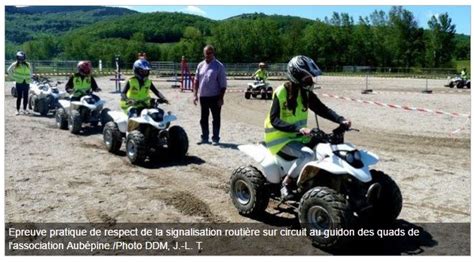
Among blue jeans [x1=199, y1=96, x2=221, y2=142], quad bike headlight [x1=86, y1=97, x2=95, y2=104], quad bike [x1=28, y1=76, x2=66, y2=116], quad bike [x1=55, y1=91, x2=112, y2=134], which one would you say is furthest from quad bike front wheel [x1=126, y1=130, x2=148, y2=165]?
quad bike [x1=28, y1=76, x2=66, y2=116]

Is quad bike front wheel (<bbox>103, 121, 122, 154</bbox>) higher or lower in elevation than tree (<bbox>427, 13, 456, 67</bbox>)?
lower

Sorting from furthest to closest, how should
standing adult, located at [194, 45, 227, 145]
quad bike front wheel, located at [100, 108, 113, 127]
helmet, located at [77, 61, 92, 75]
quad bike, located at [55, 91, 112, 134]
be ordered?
helmet, located at [77, 61, 92, 75] < quad bike front wheel, located at [100, 108, 113, 127] < quad bike, located at [55, 91, 112, 134] < standing adult, located at [194, 45, 227, 145]

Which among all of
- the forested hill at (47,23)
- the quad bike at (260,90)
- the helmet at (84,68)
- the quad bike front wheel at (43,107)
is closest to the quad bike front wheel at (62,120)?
the helmet at (84,68)

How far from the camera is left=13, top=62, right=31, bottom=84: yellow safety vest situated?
16.2 m

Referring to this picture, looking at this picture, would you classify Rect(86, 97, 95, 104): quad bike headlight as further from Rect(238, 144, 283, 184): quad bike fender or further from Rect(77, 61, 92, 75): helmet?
Rect(238, 144, 283, 184): quad bike fender

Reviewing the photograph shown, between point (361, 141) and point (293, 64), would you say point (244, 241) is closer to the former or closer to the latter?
point (293, 64)

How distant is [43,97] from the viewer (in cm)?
1711

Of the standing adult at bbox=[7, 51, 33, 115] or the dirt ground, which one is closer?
the dirt ground

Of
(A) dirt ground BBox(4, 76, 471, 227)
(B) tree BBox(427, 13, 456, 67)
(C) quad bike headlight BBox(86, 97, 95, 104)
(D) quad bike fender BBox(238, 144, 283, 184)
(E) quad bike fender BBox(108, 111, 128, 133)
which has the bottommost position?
(A) dirt ground BBox(4, 76, 471, 227)

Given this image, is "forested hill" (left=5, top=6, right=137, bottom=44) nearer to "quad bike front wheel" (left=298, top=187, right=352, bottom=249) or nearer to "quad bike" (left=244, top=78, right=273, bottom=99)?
"quad bike" (left=244, top=78, right=273, bottom=99)

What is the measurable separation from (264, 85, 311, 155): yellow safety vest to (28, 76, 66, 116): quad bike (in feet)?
39.4

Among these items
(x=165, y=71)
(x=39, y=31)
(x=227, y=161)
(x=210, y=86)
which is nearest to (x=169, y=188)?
(x=227, y=161)

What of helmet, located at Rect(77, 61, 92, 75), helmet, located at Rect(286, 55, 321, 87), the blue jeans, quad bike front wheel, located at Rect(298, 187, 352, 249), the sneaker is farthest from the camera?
helmet, located at Rect(77, 61, 92, 75)

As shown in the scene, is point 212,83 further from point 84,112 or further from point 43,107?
point 43,107
